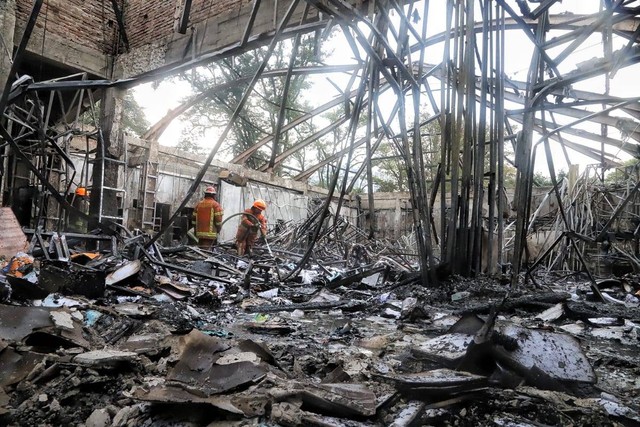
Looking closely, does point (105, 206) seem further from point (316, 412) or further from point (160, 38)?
point (316, 412)

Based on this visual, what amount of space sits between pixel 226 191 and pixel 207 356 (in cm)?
1187

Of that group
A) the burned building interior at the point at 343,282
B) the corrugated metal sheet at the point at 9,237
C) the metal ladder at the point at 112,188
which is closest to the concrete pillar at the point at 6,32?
the burned building interior at the point at 343,282

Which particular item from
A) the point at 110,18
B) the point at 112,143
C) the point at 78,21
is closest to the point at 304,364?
the point at 112,143

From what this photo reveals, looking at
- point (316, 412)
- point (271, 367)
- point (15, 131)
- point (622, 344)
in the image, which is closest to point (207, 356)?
point (271, 367)

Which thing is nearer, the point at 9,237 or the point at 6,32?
the point at 9,237

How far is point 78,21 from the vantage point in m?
8.58

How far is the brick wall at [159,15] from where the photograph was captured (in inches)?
318

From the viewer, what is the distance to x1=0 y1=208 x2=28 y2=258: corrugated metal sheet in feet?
15.3

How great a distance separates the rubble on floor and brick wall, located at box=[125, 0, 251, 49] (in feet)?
21.7

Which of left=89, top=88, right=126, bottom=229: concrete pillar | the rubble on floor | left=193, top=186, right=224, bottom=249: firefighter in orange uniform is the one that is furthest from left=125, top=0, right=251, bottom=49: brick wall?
the rubble on floor

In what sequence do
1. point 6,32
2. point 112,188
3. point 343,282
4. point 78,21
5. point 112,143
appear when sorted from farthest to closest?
point 112,143
point 112,188
point 78,21
point 6,32
point 343,282

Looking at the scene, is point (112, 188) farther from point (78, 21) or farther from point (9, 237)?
point (9, 237)

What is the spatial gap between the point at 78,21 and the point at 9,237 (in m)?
6.15

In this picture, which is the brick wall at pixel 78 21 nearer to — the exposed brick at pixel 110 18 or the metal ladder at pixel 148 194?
the exposed brick at pixel 110 18
